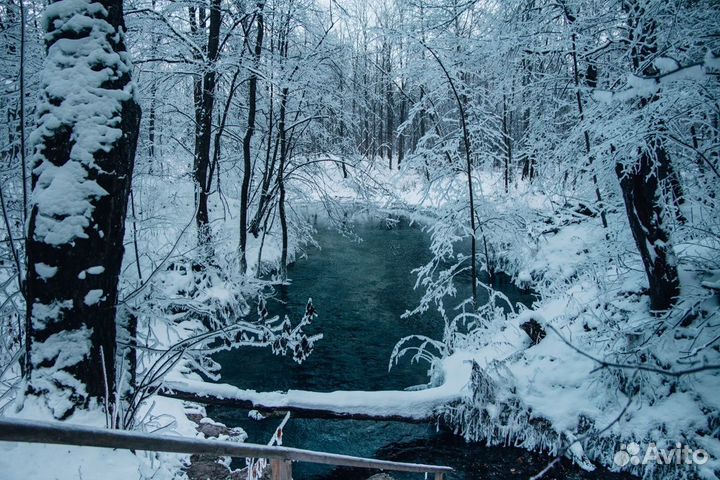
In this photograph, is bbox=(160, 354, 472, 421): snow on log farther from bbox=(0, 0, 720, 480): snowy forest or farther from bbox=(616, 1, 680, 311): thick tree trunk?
bbox=(616, 1, 680, 311): thick tree trunk

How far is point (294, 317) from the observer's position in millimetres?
10984

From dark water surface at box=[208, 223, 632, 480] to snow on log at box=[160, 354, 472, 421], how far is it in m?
0.47

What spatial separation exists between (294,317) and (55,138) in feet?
28.7

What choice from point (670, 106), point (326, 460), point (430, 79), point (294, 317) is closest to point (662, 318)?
point (670, 106)

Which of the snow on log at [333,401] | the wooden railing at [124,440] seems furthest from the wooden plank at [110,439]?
the snow on log at [333,401]

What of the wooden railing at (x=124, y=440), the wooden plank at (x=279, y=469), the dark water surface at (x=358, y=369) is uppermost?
the wooden railing at (x=124, y=440)

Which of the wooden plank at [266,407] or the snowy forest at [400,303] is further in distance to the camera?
the wooden plank at [266,407]

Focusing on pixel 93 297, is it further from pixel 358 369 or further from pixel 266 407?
pixel 358 369

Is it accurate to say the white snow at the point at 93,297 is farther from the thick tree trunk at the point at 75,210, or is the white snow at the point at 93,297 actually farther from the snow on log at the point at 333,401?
the snow on log at the point at 333,401

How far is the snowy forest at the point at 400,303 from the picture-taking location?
106 inches
